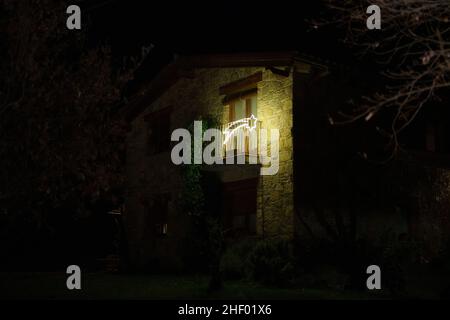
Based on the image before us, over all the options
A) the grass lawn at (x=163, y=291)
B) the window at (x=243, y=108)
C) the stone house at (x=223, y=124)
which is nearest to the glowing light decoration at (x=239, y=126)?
the stone house at (x=223, y=124)

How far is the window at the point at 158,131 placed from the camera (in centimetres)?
2111

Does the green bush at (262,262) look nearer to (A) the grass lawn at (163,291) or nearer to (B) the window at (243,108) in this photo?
(A) the grass lawn at (163,291)

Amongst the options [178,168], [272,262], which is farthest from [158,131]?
[272,262]

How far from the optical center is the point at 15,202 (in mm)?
12641

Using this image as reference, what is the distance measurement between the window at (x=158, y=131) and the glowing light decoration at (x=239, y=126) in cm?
408

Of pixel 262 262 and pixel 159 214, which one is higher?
pixel 159 214

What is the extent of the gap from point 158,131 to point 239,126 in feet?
19.0

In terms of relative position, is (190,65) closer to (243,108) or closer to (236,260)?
(243,108)

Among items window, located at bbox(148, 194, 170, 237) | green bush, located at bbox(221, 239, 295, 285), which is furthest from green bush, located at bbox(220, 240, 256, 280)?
window, located at bbox(148, 194, 170, 237)

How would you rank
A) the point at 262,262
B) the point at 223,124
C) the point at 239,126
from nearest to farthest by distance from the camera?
the point at 262,262
the point at 239,126
the point at 223,124

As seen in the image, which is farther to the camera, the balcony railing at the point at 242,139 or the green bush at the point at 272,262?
the balcony railing at the point at 242,139

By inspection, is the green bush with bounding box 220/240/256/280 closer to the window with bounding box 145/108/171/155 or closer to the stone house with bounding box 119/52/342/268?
the stone house with bounding box 119/52/342/268

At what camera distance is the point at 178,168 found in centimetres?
1950
